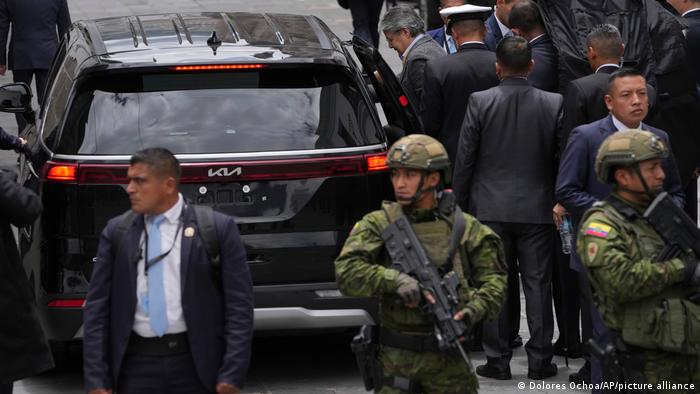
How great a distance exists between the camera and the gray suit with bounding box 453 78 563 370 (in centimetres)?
815

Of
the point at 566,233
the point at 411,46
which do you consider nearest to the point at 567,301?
the point at 566,233

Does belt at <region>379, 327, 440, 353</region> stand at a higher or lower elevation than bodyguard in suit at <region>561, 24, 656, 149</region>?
lower

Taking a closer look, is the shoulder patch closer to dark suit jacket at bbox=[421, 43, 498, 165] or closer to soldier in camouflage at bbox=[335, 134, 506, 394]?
soldier in camouflage at bbox=[335, 134, 506, 394]

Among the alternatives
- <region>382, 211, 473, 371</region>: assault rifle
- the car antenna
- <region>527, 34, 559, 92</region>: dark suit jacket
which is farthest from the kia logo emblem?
<region>527, 34, 559, 92</region>: dark suit jacket

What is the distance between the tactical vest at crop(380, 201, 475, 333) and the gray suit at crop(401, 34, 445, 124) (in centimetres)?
372

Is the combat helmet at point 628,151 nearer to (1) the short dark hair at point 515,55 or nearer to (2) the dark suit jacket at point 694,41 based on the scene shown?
(1) the short dark hair at point 515,55

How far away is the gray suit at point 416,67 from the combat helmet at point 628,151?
3592 millimetres

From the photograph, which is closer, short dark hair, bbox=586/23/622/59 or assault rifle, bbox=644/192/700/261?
assault rifle, bbox=644/192/700/261

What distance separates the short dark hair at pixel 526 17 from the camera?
9.09m

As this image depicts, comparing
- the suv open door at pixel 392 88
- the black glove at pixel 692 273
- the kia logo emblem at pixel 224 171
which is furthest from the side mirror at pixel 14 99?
the black glove at pixel 692 273

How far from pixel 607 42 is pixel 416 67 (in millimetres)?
1775

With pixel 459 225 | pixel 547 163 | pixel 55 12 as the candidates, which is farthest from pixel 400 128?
pixel 55 12

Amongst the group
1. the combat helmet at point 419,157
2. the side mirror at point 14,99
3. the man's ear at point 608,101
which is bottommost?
the side mirror at point 14,99

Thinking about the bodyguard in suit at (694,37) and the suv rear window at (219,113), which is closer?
the suv rear window at (219,113)
